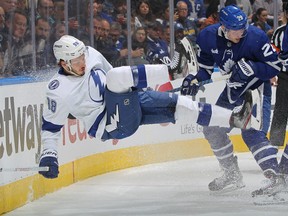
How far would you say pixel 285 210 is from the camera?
5.93m

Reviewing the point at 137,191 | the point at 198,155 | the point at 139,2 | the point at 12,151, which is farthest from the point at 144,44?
the point at 12,151

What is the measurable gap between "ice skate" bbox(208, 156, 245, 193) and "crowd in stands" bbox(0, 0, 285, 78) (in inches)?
58.6

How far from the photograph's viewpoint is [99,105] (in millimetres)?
5871

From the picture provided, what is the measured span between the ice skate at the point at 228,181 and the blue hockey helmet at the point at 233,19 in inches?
40.6

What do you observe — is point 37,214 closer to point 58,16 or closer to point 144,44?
point 58,16

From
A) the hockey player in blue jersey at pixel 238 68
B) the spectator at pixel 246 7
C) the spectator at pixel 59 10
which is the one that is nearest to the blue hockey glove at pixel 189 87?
the hockey player in blue jersey at pixel 238 68

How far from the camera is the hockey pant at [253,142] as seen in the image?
6352 mm

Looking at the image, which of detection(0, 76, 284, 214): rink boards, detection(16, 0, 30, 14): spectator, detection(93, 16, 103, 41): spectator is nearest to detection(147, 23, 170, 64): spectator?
detection(0, 76, 284, 214): rink boards

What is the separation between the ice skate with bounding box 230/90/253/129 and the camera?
5914 millimetres

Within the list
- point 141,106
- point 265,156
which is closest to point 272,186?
point 265,156

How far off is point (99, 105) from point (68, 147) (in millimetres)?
1346

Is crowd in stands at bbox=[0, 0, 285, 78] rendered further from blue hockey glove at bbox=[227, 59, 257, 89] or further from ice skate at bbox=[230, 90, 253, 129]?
ice skate at bbox=[230, 90, 253, 129]

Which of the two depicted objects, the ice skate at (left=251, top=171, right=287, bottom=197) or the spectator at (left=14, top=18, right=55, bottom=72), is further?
the spectator at (left=14, top=18, right=55, bottom=72)

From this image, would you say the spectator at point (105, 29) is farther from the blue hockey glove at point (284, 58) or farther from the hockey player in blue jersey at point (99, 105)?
the hockey player in blue jersey at point (99, 105)
